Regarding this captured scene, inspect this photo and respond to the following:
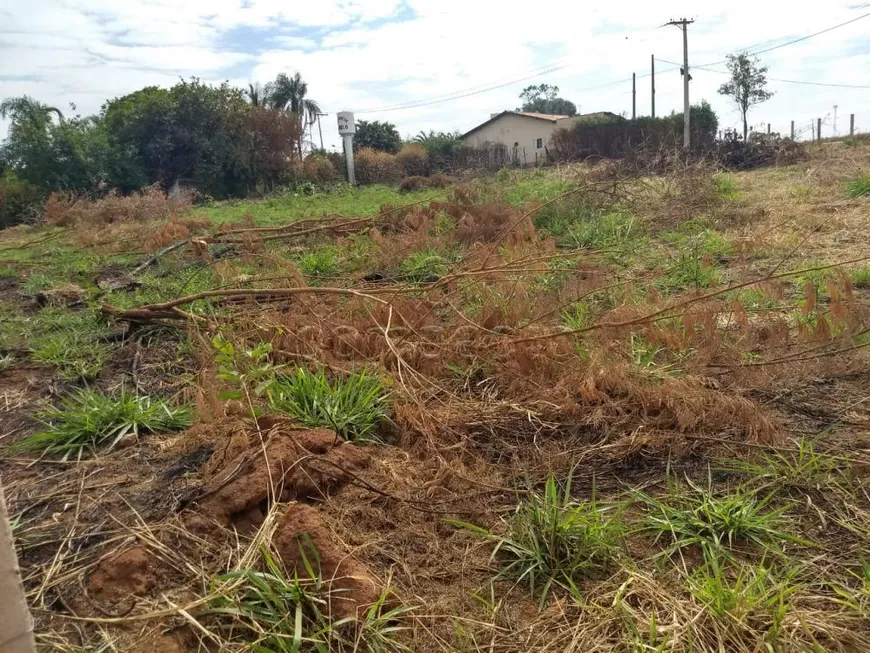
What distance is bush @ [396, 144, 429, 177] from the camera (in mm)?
30172

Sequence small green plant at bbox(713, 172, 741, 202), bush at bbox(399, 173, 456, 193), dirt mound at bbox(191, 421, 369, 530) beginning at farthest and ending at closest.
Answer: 1. bush at bbox(399, 173, 456, 193)
2. small green plant at bbox(713, 172, 741, 202)
3. dirt mound at bbox(191, 421, 369, 530)

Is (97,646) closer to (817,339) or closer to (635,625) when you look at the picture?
(635,625)

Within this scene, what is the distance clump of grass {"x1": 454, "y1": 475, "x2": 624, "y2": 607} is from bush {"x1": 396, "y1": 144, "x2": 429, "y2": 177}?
28.6m

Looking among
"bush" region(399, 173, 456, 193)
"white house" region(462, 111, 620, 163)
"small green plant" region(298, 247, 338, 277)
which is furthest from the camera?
"white house" region(462, 111, 620, 163)

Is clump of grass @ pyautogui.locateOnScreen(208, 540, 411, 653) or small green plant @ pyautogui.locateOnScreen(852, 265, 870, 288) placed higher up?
small green plant @ pyautogui.locateOnScreen(852, 265, 870, 288)

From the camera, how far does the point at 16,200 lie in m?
21.0

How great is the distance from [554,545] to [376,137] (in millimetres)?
37340

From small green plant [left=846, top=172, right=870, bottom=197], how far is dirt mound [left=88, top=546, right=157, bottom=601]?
1021cm

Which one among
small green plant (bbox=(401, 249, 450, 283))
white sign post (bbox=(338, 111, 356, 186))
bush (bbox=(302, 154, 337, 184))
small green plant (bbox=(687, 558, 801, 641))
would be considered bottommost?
small green plant (bbox=(687, 558, 801, 641))

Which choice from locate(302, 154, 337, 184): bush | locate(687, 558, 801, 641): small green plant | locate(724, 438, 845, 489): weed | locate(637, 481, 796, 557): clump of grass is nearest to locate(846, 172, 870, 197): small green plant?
locate(724, 438, 845, 489): weed

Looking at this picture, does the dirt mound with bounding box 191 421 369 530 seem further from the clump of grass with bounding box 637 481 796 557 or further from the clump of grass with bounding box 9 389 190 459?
the clump of grass with bounding box 637 481 796 557

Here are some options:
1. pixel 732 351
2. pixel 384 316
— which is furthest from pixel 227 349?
pixel 732 351

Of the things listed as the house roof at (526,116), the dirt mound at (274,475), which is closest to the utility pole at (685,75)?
the house roof at (526,116)

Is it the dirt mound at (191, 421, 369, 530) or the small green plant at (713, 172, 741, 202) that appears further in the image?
the small green plant at (713, 172, 741, 202)
